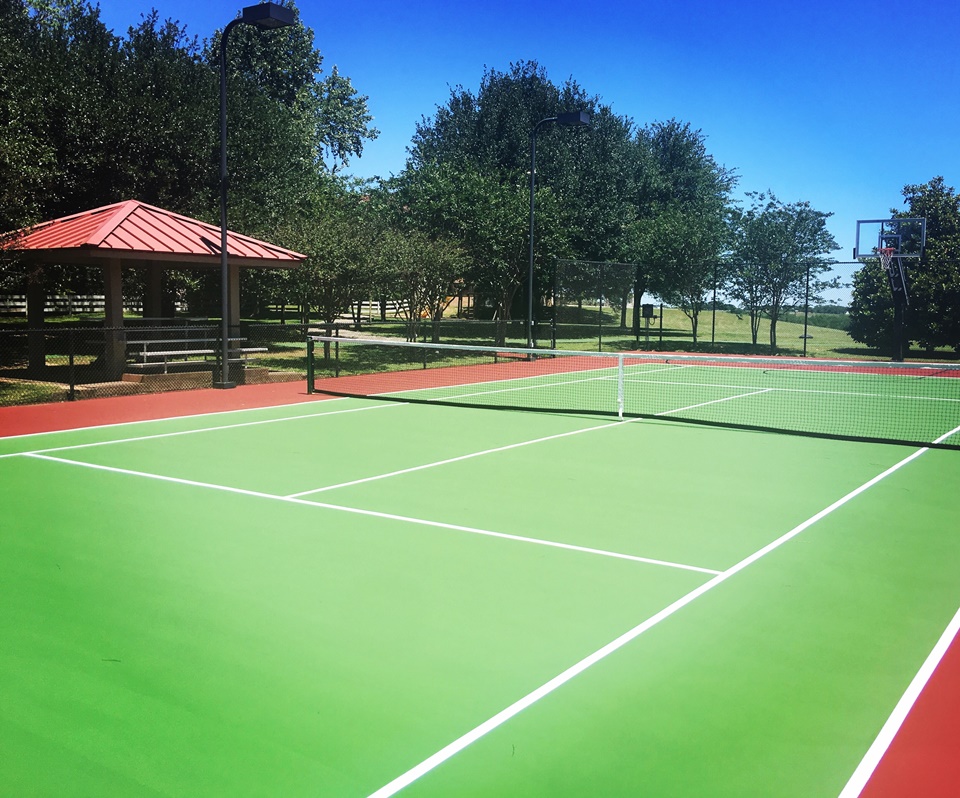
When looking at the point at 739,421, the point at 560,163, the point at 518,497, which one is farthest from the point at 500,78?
the point at 518,497

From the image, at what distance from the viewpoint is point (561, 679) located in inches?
197

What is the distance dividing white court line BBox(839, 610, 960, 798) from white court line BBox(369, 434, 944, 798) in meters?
1.55

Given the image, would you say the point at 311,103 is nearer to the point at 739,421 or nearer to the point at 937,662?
the point at 739,421

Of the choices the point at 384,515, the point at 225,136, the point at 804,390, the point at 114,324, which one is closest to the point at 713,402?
the point at 804,390

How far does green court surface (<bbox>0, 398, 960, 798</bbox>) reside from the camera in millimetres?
4133

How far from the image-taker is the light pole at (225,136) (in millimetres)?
15938

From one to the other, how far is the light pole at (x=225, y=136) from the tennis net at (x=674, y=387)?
6.53 ft

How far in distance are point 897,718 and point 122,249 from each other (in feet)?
57.8

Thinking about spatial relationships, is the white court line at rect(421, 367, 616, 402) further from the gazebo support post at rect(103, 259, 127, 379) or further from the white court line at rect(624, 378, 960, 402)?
the gazebo support post at rect(103, 259, 127, 379)

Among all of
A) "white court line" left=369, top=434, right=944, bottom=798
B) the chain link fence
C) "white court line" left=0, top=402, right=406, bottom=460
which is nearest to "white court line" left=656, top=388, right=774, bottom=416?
"white court line" left=0, top=402, right=406, bottom=460

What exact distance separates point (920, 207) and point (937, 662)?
34488mm

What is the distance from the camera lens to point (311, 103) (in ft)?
176

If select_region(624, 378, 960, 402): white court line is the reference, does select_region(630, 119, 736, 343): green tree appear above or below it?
above

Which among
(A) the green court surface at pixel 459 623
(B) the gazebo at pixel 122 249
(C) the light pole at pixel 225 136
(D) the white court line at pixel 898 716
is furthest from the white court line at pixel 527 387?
(D) the white court line at pixel 898 716
